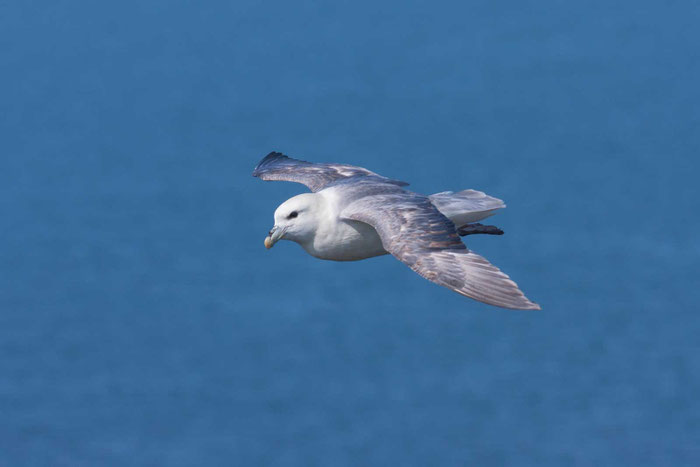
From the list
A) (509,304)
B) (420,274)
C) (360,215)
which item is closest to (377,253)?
(360,215)

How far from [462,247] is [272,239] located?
2.19 m

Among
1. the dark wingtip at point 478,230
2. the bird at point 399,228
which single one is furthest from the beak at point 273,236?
the dark wingtip at point 478,230

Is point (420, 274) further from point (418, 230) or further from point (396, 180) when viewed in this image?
point (396, 180)

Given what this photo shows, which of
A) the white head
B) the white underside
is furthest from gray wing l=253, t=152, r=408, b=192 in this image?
the white head

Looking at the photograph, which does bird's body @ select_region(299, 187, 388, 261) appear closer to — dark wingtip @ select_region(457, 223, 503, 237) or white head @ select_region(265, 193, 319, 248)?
white head @ select_region(265, 193, 319, 248)

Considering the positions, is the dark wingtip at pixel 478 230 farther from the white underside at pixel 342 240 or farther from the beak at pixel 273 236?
the beak at pixel 273 236

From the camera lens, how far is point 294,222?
13.3 metres

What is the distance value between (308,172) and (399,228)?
3.17 m

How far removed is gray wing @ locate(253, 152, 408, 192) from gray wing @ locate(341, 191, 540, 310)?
1327mm

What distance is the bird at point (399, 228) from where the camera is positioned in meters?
11.9

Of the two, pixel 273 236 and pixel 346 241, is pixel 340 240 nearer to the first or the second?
pixel 346 241

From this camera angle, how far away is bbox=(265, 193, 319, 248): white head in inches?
525

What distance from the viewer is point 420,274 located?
12031 mm

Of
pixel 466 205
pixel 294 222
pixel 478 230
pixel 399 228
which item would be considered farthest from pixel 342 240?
pixel 478 230
